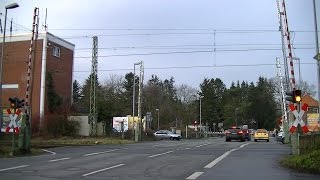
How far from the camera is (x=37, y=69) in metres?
65.7

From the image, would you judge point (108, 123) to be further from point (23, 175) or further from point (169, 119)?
point (23, 175)

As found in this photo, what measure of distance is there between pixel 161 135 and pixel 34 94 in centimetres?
2520

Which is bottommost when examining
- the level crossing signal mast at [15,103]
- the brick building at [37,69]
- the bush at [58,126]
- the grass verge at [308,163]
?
the grass verge at [308,163]

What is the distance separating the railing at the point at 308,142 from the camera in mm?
20833

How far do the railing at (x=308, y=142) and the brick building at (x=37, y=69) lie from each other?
147 feet

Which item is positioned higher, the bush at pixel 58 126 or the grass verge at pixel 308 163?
the bush at pixel 58 126

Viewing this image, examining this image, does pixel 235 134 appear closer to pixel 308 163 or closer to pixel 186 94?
pixel 308 163

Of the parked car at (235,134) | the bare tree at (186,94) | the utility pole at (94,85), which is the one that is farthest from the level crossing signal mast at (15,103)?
the bare tree at (186,94)

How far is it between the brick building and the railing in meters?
44.7

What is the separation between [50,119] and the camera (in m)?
61.7

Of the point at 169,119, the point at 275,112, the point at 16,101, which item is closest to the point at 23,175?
the point at 16,101

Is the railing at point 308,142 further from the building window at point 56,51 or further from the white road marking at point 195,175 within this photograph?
the building window at point 56,51

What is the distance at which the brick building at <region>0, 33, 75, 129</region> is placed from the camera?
64875 millimetres

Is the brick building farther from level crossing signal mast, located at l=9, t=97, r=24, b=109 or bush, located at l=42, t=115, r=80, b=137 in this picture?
level crossing signal mast, located at l=9, t=97, r=24, b=109
